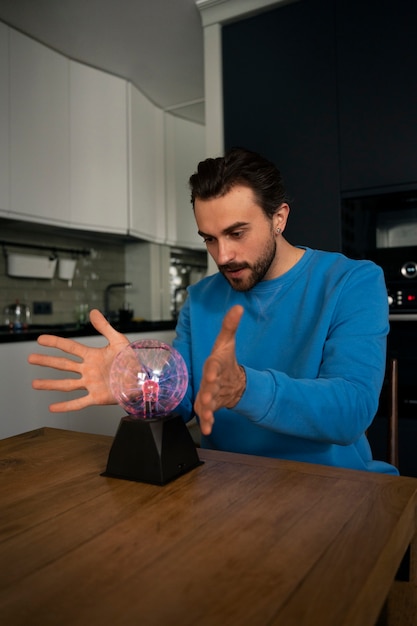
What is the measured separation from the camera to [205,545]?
0.63 metres

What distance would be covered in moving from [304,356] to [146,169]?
10.1ft

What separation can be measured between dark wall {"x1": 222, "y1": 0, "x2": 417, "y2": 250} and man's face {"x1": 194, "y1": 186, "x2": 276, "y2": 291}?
130 centimetres

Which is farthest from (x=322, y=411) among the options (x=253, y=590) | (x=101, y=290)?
(x=101, y=290)

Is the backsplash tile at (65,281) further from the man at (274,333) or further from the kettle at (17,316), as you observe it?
the man at (274,333)

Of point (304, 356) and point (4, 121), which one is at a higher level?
point (4, 121)

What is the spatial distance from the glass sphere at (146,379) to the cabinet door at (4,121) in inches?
91.3

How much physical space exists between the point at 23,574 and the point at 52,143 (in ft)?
10.0

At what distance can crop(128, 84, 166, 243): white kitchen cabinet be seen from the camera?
12.5 feet

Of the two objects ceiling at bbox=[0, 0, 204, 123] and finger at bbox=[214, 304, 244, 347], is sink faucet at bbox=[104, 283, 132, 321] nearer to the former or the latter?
ceiling at bbox=[0, 0, 204, 123]

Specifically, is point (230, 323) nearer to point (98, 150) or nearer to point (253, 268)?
point (253, 268)

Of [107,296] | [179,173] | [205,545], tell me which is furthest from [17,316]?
[205,545]

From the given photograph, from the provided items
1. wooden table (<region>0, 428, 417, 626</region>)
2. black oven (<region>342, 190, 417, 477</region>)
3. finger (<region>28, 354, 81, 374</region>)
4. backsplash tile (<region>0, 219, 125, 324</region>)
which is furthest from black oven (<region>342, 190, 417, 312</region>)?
backsplash tile (<region>0, 219, 125, 324</region>)

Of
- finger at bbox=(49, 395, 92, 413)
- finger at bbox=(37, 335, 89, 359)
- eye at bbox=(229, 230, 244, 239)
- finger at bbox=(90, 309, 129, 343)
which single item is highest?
eye at bbox=(229, 230, 244, 239)

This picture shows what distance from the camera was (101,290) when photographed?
13.7 ft
